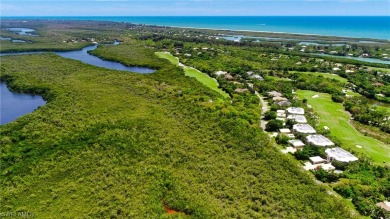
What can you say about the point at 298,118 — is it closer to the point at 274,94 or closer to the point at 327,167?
the point at 327,167

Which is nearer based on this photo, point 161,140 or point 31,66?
point 161,140

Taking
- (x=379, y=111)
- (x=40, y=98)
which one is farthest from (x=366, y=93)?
(x=40, y=98)

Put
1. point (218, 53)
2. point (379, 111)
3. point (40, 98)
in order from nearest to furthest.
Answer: point (379, 111) < point (40, 98) < point (218, 53)

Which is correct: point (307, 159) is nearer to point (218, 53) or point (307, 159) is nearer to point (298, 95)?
point (298, 95)

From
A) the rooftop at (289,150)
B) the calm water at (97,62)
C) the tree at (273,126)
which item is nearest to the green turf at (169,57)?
the calm water at (97,62)

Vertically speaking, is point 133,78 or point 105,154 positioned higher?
point 133,78

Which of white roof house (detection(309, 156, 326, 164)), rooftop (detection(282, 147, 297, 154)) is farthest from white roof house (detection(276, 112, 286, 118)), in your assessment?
white roof house (detection(309, 156, 326, 164))

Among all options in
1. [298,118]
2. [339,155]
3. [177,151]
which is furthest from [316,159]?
[177,151]
